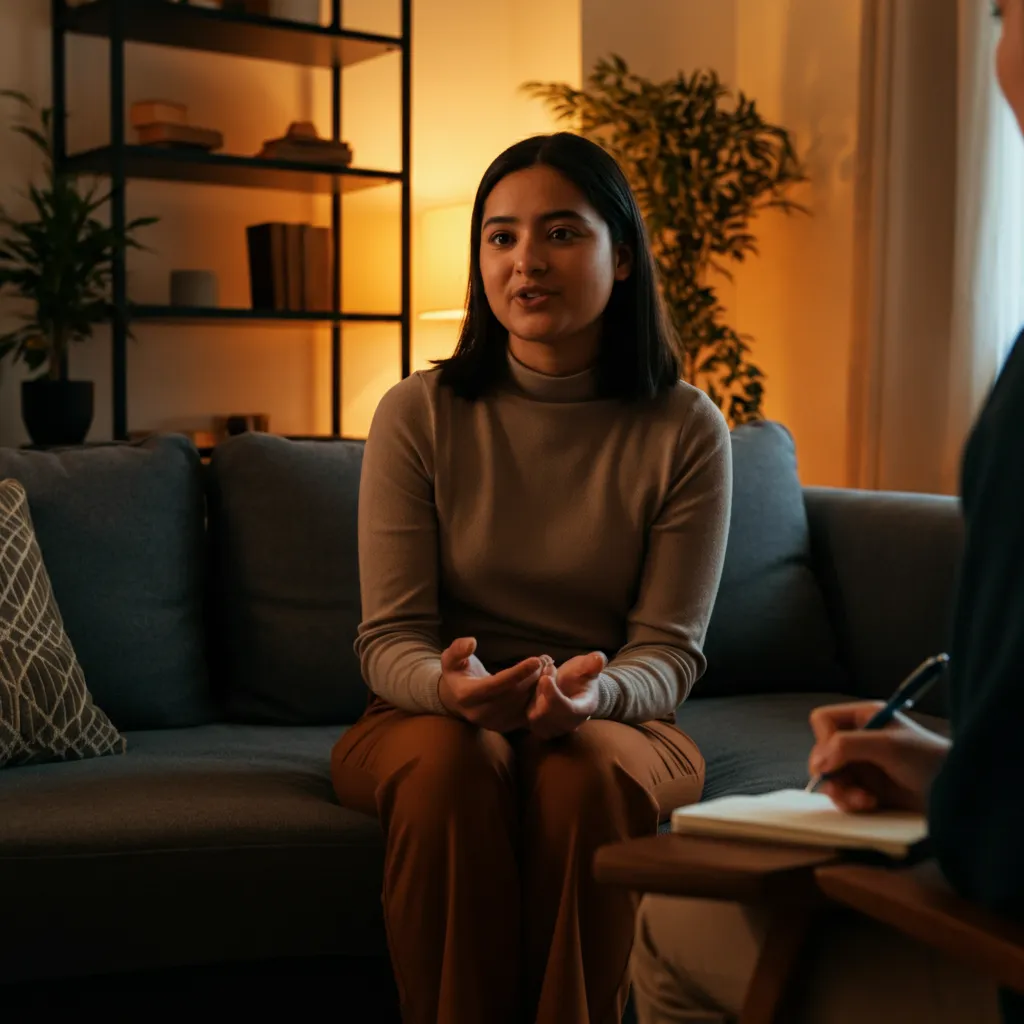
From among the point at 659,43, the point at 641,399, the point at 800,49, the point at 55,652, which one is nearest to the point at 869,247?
the point at 800,49

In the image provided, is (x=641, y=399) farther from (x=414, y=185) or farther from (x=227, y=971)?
(x=414, y=185)

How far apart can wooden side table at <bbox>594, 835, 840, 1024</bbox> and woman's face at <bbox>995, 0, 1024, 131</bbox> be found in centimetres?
46

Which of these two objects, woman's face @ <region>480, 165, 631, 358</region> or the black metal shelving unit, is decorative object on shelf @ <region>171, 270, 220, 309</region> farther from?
woman's face @ <region>480, 165, 631, 358</region>

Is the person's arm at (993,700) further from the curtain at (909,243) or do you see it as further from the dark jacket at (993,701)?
the curtain at (909,243)

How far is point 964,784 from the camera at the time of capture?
827 mm

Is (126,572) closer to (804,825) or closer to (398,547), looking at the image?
(398,547)

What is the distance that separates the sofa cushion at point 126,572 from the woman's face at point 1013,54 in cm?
158

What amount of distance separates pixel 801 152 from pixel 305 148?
1313 millimetres

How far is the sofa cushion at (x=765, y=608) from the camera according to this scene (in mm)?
2385

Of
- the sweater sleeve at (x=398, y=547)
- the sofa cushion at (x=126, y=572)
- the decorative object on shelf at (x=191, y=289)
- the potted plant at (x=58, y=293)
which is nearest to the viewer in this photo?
the sweater sleeve at (x=398, y=547)

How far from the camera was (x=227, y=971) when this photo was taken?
1769 mm

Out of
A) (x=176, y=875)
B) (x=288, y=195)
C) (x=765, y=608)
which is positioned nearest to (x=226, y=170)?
(x=288, y=195)

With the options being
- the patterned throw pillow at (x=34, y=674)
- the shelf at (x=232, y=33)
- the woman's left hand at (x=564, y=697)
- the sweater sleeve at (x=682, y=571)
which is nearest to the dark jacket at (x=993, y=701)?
the woman's left hand at (x=564, y=697)

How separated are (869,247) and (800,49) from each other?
2.42 ft
